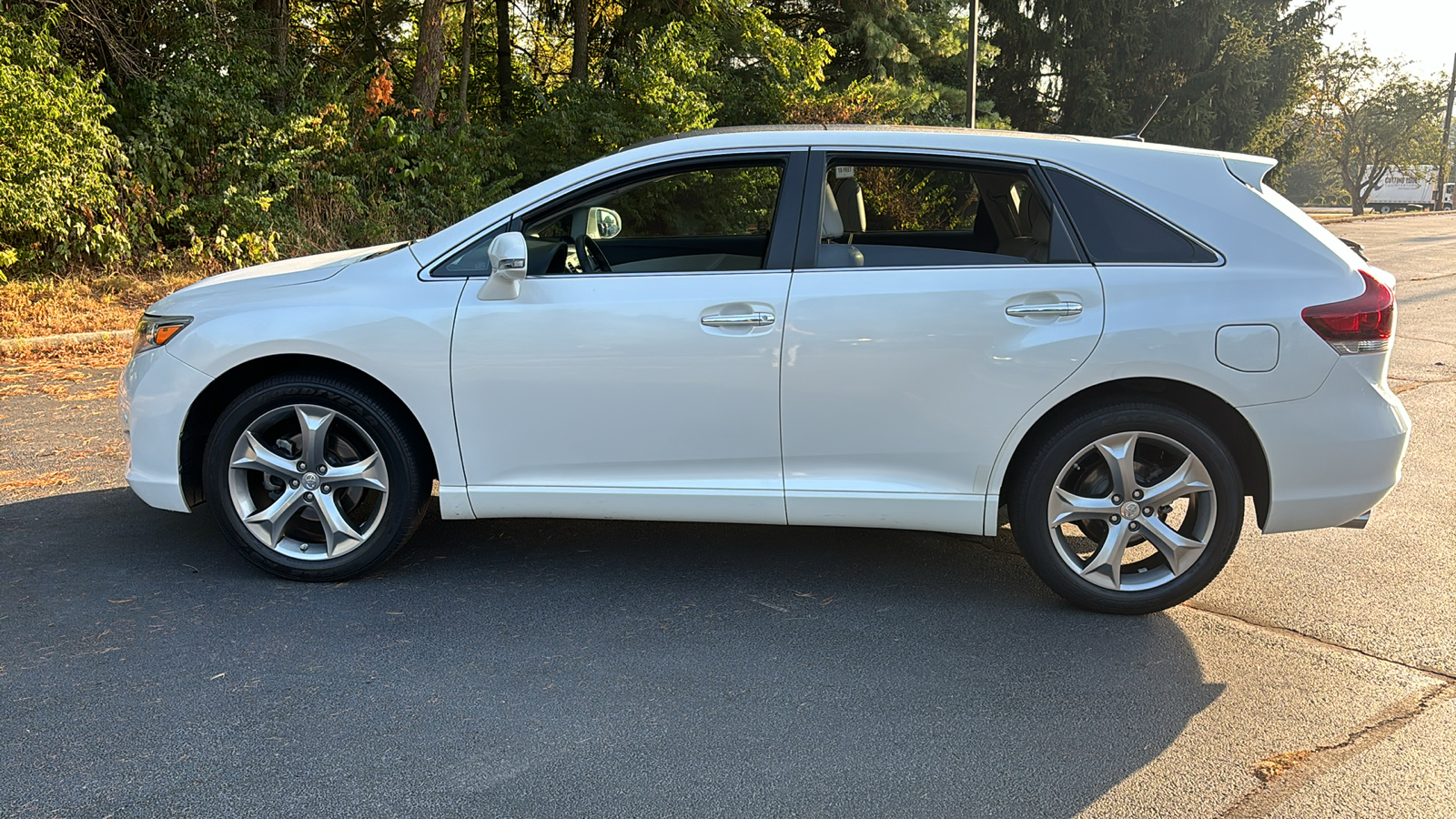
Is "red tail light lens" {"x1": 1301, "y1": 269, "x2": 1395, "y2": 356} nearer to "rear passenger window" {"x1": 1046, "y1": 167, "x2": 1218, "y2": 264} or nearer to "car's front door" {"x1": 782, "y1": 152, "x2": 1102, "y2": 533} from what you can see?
"rear passenger window" {"x1": 1046, "y1": 167, "x2": 1218, "y2": 264}

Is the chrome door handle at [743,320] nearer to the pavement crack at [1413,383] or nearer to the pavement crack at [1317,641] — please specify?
the pavement crack at [1317,641]

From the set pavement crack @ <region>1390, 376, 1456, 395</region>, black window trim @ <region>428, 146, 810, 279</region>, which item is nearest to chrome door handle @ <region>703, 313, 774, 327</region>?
black window trim @ <region>428, 146, 810, 279</region>

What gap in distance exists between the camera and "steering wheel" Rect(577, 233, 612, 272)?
14.4 ft

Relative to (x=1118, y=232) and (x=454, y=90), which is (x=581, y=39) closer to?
(x=454, y=90)

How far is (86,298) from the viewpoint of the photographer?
35.7ft

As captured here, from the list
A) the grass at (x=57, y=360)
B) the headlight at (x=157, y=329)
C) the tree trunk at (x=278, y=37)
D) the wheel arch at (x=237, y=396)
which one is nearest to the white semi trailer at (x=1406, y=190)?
the tree trunk at (x=278, y=37)

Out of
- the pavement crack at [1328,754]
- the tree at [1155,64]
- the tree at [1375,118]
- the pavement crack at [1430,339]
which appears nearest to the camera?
the pavement crack at [1328,754]

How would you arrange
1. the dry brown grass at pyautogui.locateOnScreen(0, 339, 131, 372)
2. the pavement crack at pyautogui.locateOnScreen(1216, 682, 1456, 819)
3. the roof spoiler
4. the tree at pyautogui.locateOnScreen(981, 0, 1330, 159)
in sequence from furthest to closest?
the tree at pyautogui.locateOnScreen(981, 0, 1330, 159) < the dry brown grass at pyautogui.locateOnScreen(0, 339, 131, 372) < the roof spoiler < the pavement crack at pyautogui.locateOnScreen(1216, 682, 1456, 819)

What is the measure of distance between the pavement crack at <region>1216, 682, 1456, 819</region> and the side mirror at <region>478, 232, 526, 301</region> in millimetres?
2672

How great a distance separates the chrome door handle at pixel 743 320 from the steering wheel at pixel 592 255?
0.69 metres

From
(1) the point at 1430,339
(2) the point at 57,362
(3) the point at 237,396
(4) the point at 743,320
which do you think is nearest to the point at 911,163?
(4) the point at 743,320

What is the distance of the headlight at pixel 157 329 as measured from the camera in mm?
4059

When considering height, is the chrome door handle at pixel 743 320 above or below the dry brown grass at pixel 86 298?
above

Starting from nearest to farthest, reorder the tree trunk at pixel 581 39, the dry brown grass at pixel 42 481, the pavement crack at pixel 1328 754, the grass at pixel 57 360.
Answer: the pavement crack at pixel 1328 754 < the dry brown grass at pixel 42 481 < the grass at pixel 57 360 < the tree trunk at pixel 581 39
